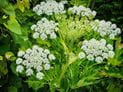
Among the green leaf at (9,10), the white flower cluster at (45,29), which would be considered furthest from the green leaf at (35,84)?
the green leaf at (9,10)

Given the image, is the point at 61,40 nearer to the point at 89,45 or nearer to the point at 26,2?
the point at 89,45

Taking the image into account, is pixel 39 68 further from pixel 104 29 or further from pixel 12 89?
pixel 104 29

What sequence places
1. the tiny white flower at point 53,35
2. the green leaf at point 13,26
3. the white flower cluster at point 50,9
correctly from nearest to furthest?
the green leaf at point 13,26 < the tiny white flower at point 53,35 < the white flower cluster at point 50,9

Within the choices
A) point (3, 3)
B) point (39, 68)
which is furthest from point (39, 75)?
point (3, 3)

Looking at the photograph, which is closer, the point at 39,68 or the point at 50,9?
the point at 39,68

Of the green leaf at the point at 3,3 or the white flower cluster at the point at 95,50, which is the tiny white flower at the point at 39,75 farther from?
the green leaf at the point at 3,3

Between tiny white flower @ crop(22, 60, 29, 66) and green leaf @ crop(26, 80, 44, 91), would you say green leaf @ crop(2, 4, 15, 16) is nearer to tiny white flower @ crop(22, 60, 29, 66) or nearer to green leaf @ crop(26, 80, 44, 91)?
tiny white flower @ crop(22, 60, 29, 66)

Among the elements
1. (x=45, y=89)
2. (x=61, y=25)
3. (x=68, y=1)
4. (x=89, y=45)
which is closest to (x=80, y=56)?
(x=89, y=45)

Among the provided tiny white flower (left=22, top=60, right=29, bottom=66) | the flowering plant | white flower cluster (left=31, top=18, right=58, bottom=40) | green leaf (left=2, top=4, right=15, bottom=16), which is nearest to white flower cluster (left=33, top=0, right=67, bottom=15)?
the flowering plant

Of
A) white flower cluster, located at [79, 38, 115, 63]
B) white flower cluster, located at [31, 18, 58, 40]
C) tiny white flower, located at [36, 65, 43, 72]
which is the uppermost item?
white flower cluster, located at [31, 18, 58, 40]

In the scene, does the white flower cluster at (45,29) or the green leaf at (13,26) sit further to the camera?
the white flower cluster at (45,29)

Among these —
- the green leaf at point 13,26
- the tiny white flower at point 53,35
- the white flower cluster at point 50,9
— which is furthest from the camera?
the white flower cluster at point 50,9
